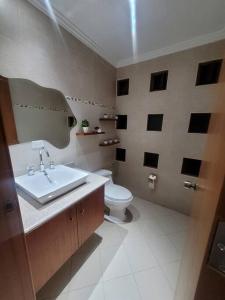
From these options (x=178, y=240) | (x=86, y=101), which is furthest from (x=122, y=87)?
(x=178, y=240)

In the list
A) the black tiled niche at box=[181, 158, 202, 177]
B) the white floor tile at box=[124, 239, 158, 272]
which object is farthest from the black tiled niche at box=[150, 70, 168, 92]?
the white floor tile at box=[124, 239, 158, 272]

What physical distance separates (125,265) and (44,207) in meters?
1.01

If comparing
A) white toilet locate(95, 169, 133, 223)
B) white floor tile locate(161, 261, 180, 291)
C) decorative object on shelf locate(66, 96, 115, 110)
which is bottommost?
white floor tile locate(161, 261, 180, 291)

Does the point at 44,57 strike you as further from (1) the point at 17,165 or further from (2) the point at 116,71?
(2) the point at 116,71

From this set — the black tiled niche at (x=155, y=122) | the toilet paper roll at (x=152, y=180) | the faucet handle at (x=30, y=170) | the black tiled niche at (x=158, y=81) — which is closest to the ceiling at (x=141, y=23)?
the black tiled niche at (x=158, y=81)

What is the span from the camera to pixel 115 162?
2.53 metres

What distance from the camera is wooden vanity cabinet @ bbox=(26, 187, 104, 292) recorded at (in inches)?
33.0

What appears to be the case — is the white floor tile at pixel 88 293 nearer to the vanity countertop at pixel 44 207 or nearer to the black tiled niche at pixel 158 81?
the vanity countertop at pixel 44 207

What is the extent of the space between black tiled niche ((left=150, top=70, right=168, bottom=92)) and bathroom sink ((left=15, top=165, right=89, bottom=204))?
1.60 meters

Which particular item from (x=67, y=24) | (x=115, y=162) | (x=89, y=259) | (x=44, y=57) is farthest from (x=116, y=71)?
(x=89, y=259)

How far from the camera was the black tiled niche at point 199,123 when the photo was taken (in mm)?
1700

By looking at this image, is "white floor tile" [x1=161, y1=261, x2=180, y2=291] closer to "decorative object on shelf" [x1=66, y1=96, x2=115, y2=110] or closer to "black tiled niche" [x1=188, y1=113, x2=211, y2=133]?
"black tiled niche" [x1=188, y1=113, x2=211, y2=133]

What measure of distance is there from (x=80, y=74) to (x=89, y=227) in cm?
168

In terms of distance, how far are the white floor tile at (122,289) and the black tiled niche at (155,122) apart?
5.76 feet
